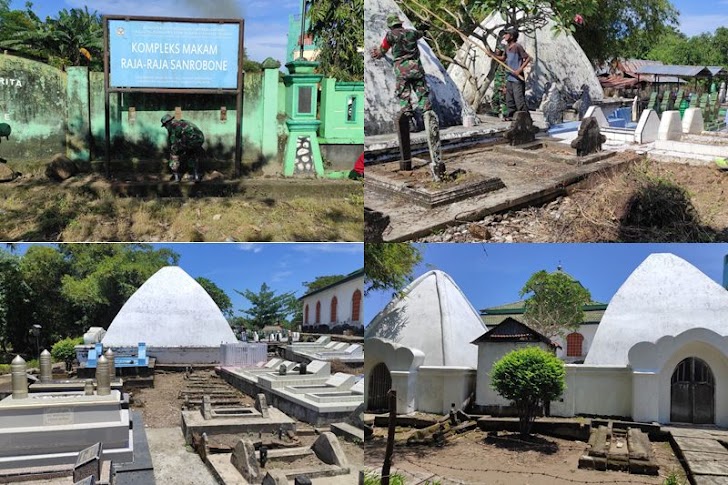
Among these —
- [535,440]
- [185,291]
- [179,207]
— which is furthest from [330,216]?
[185,291]

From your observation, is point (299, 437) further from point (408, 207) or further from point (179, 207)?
point (408, 207)

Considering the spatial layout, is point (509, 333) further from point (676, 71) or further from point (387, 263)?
point (676, 71)

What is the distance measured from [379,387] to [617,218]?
3.64m

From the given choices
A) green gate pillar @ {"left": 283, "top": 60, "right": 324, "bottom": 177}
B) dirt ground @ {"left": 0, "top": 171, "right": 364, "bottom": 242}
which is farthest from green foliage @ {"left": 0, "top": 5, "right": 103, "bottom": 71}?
green gate pillar @ {"left": 283, "top": 60, "right": 324, "bottom": 177}

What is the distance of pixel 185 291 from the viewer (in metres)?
25.1

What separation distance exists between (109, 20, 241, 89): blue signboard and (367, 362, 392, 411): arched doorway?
5392mm

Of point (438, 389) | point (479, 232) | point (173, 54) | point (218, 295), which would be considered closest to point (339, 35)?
point (173, 54)

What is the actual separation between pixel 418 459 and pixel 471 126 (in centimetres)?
484

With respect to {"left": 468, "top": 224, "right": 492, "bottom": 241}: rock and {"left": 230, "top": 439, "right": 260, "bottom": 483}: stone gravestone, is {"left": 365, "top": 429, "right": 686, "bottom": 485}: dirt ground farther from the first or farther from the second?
{"left": 468, "top": 224, "right": 492, "bottom": 241}: rock

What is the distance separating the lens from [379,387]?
8.78m

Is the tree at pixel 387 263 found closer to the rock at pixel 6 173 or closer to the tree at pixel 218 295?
the rock at pixel 6 173

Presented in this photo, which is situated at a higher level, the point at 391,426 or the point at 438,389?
the point at 391,426

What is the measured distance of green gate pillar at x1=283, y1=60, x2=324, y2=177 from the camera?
11.5m

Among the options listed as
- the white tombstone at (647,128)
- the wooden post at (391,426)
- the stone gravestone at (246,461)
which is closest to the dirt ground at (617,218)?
the wooden post at (391,426)
